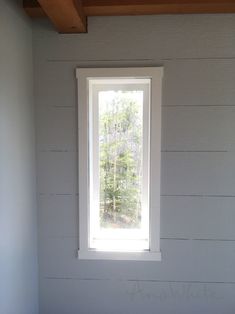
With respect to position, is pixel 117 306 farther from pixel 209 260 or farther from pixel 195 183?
pixel 195 183

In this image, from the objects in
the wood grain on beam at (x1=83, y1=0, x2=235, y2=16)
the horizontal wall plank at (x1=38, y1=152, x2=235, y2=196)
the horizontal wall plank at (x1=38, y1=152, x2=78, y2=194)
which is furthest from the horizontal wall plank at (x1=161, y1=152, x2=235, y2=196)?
the wood grain on beam at (x1=83, y1=0, x2=235, y2=16)

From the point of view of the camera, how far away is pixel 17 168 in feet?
5.08

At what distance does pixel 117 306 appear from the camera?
1.87 meters

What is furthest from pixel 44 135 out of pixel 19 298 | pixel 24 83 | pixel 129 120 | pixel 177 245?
pixel 177 245

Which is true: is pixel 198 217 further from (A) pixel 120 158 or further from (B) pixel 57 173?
(B) pixel 57 173

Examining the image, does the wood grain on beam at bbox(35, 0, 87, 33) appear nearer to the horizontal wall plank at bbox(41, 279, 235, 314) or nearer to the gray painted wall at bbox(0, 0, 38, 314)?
the gray painted wall at bbox(0, 0, 38, 314)

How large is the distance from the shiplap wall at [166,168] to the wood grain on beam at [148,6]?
73 mm


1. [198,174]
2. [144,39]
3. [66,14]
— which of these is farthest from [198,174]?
[66,14]

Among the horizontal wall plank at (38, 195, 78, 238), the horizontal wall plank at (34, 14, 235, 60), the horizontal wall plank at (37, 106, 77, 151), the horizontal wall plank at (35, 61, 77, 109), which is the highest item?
the horizontal wall plank at (34, 14, 235, 60)

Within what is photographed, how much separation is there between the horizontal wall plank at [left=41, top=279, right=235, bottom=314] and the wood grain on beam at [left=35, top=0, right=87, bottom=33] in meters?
1.56

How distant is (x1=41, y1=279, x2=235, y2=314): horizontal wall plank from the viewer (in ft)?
6.00

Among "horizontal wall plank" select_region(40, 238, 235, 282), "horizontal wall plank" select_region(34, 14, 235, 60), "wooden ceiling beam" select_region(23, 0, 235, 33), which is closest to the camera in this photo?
"wooden ceiling beam" select_region(23, 0, 235, 33)

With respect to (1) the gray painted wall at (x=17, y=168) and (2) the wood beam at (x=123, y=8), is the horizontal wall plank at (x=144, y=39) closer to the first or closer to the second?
(2) the wood beam at (x=123, y=8)

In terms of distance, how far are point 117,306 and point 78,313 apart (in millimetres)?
263
